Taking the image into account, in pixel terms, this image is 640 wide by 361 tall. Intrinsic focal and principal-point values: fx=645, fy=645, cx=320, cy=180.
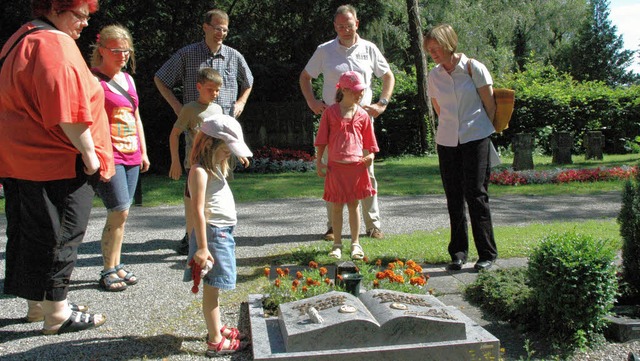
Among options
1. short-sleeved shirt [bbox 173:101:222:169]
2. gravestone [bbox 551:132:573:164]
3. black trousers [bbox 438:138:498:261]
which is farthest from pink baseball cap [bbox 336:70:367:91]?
gravestone [bbox 551:132:573:164]

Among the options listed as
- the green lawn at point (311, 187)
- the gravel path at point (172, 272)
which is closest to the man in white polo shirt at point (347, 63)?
the gravel path at point (172, 272)

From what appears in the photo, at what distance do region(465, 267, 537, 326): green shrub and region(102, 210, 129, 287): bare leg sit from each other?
2.73 m

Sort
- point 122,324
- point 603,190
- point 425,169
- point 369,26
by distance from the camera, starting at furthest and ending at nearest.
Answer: point 369,26 < point 425,169 < point 603,190 < point 122,324

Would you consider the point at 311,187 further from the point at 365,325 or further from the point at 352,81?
the point at 365,325

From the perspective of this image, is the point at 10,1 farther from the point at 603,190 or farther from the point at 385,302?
the point at 385,302

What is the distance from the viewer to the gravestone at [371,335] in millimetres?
3490

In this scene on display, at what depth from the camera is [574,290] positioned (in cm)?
386

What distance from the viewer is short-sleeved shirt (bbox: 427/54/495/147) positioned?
18.1 feet

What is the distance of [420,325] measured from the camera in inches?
142

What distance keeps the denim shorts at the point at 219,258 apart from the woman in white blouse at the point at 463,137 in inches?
95.2

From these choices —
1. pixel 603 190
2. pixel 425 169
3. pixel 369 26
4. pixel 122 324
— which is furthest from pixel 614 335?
pixel 369 26

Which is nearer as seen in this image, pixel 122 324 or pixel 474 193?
pixel 122 324

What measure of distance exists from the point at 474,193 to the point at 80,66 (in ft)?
10.7

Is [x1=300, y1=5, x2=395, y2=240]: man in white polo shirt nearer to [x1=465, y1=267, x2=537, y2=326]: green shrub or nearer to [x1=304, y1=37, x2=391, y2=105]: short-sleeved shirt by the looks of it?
[x1=304, y1=37, x2=391, y2=105]: short-sleeved shirt
